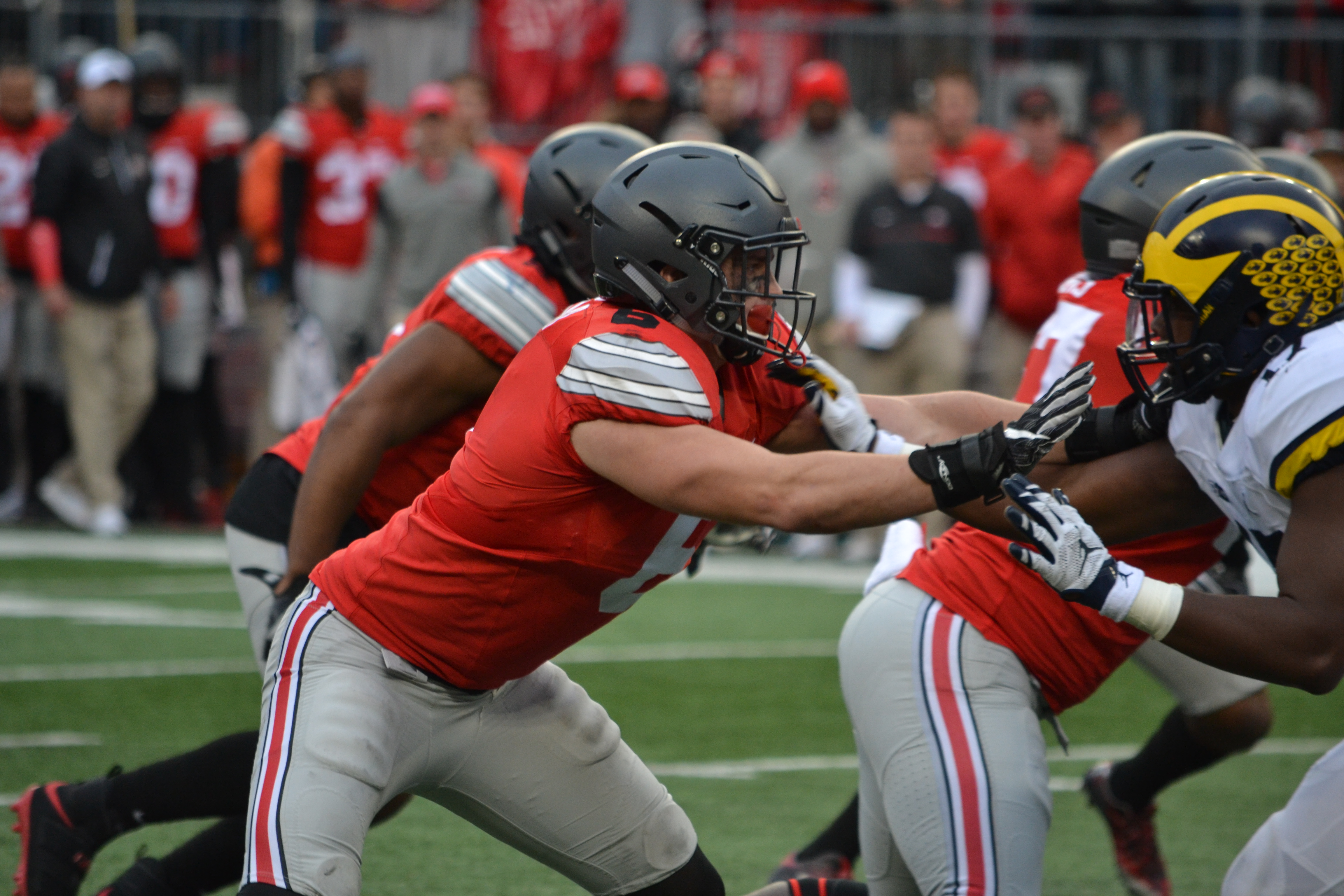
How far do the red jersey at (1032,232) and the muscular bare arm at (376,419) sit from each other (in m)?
5.75

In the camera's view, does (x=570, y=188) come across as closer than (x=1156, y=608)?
No

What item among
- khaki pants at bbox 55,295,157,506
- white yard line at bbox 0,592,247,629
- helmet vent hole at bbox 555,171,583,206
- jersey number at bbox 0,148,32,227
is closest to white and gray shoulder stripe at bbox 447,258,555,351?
helmet vent hole at bbox 555,171,583,206

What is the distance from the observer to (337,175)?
9266mm

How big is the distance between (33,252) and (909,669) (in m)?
7.34

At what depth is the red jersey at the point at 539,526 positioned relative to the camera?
262cm

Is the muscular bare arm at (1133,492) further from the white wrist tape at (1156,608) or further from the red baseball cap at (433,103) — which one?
the red baseball cap at (433,103)

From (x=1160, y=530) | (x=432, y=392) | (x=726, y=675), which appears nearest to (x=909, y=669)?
(x=1160, y=530)

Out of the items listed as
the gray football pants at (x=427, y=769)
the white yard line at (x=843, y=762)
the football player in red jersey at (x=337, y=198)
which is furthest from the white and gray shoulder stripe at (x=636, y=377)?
the football player in red jersey at (x=337, y=198)

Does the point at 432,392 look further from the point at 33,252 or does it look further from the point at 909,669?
the point at 33,252

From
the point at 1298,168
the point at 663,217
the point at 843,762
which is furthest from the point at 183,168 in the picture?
the point at 663,217

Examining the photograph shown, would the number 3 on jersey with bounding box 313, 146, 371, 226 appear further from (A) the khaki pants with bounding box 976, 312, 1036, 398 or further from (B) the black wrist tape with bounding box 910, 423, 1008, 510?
(B) the black wrist tape with bounding box 910, 423, 1008, 510

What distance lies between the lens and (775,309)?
2957 millimetres

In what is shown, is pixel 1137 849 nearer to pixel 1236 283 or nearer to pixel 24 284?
pixel 1236 283

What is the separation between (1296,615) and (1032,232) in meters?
6.52
